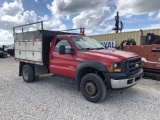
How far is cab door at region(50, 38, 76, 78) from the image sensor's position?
5.45 meters

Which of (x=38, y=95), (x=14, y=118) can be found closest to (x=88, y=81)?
(x=38, y=95)

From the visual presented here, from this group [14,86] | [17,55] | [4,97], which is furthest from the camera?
[17,55]

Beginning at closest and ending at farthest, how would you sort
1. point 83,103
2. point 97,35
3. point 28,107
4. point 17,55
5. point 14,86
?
point 28,107 → point 83,103 → point 14,86 → point 17,55 → point 97,35

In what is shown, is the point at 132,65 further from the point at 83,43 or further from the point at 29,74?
the point at 29,74

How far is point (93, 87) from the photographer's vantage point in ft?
15.9

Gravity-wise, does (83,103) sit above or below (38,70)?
below

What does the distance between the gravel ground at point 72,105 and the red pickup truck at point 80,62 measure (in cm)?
46

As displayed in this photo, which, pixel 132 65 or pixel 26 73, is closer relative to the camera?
pixel 132 65

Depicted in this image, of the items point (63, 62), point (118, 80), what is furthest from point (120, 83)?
point (63, 62)

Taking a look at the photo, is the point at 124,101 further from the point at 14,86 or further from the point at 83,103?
the point at 14,86

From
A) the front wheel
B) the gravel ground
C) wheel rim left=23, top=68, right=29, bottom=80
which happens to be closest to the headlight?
the front wheel

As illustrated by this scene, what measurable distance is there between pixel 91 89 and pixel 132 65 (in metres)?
1.39

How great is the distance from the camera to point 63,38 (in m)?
5.91

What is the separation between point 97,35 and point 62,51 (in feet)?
40.0
